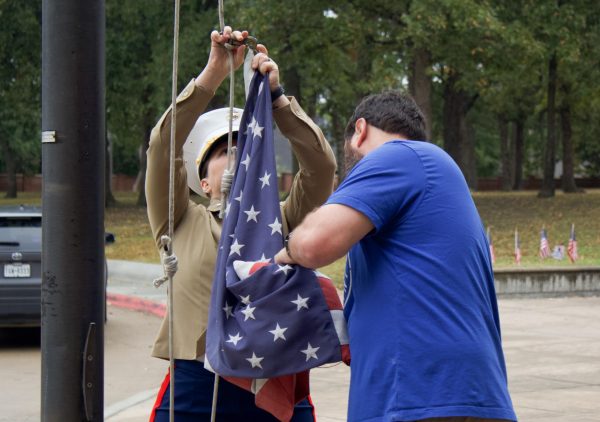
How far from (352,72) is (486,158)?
4332 centimetres

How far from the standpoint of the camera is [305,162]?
12.6ft

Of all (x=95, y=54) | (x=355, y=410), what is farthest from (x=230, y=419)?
(x=95, y=54)

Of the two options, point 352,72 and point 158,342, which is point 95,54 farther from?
point 352,72

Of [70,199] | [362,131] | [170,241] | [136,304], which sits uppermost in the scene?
[362,131]

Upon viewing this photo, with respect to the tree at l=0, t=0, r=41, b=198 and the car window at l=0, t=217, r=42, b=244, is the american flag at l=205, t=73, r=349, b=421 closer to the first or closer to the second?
the car window at l=0, t=217, r=42, b=244

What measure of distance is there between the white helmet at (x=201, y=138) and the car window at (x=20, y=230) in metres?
8.32

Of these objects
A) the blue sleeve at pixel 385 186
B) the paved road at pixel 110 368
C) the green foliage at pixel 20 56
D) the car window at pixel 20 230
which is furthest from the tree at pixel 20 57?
the blue sleeve at pixel 385 186

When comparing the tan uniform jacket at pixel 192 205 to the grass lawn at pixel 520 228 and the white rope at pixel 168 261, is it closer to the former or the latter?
the white rope at pixel 168 261

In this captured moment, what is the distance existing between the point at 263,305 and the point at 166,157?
72cm

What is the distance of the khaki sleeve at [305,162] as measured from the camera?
3715 mm

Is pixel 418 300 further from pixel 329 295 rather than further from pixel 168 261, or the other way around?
pixel 168 261

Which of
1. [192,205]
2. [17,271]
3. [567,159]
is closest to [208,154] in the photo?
[192,205]

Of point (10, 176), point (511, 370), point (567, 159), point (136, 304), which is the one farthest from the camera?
point (10, 176)

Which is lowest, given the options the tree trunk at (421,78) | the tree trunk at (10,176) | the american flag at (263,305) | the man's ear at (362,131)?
the tree trunk at (10,176)
